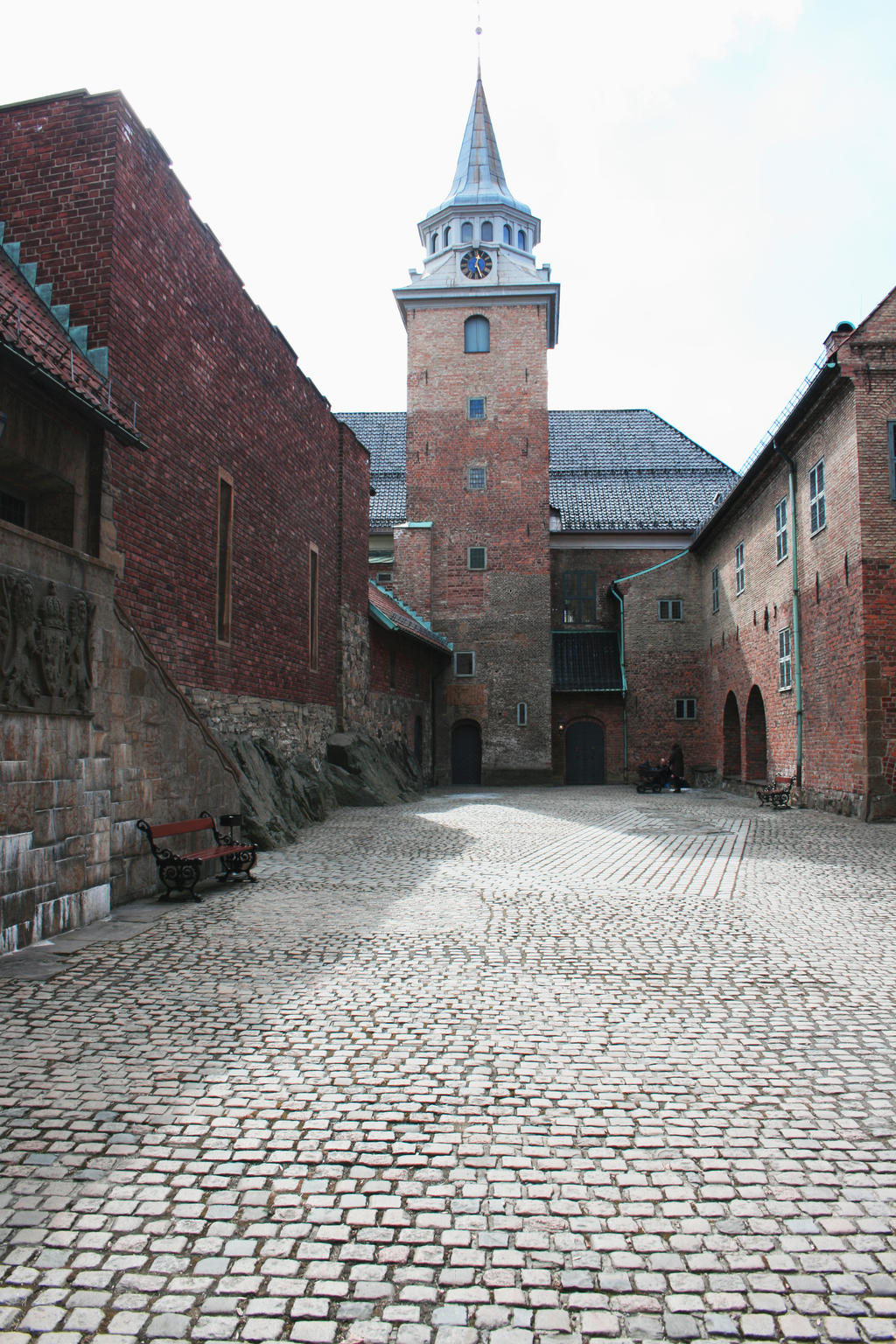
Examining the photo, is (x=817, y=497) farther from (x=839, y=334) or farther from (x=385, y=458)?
(x=385, y=458)

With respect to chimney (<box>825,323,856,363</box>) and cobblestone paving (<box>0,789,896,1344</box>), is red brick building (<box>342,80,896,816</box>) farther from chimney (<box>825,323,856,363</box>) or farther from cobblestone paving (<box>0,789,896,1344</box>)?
cobblestone paving (<box>0,789,896,1344</box>)

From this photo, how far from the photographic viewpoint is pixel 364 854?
1192 cm

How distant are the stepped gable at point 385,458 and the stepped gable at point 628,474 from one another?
627cm

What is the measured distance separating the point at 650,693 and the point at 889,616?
15.4 meters

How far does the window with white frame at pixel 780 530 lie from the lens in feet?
66.8

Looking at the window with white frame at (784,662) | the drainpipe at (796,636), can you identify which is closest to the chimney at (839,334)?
the drainpipe at (796,636)

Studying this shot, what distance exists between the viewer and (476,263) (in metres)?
32.2

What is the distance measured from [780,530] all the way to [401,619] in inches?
439

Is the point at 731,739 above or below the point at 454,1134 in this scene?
above

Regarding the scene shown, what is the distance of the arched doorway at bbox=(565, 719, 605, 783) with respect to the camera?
31.9m

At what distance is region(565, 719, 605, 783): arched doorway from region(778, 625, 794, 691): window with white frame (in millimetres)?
11461

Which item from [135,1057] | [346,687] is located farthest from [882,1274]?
[346,687]

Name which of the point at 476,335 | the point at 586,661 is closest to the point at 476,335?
the point at 476,335

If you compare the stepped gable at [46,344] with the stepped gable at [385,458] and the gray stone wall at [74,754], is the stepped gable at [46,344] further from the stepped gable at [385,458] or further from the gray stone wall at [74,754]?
the stepped gable at [385,458]
